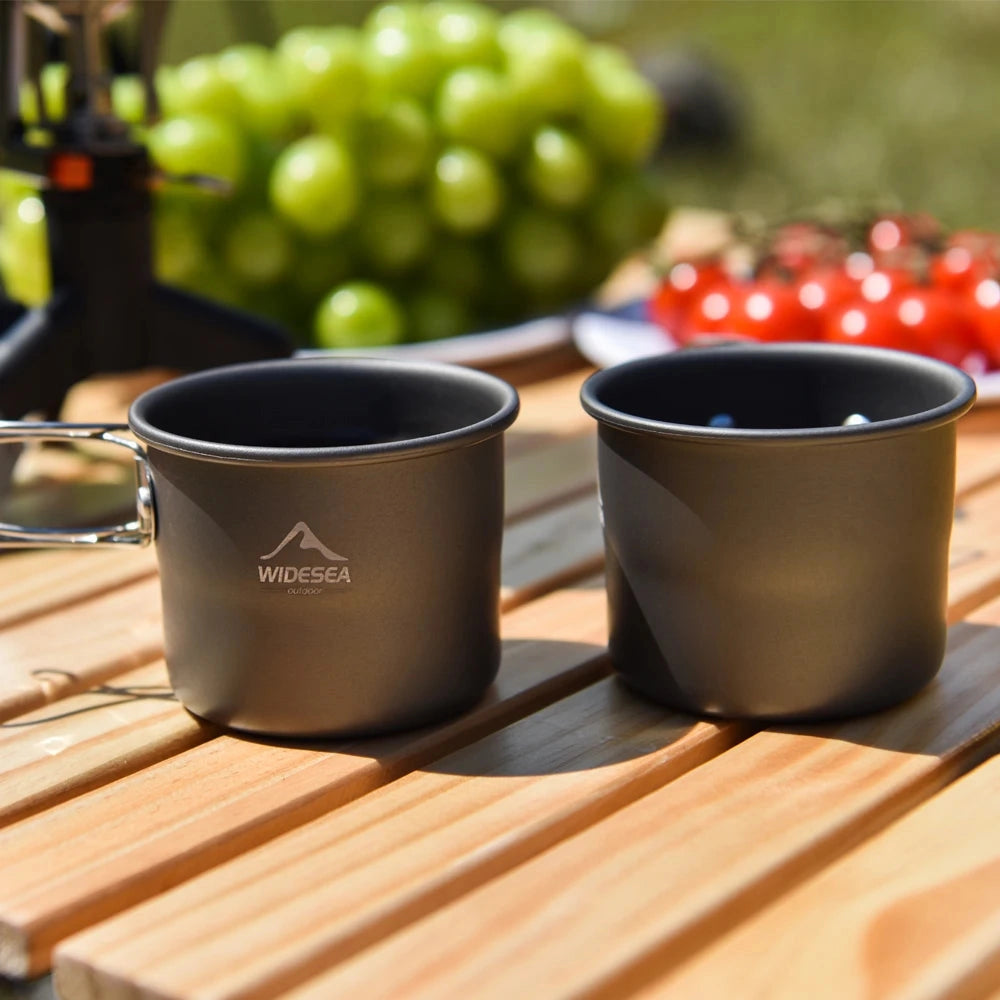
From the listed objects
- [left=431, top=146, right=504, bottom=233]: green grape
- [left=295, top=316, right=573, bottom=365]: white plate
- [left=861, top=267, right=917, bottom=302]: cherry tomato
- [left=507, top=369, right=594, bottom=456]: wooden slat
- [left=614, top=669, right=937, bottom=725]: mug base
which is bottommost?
[left=614, top=669, right=937, bottom=725]: mug base

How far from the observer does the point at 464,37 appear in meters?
1.29

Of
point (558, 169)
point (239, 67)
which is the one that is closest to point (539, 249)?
point (558, 169)

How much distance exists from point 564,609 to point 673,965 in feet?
1.07

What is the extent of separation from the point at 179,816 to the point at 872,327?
0.69 m

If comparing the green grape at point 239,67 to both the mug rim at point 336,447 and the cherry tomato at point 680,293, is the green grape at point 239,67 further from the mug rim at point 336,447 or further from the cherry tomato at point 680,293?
the mug rim at point 336,447

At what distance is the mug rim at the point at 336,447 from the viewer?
0.58 meters

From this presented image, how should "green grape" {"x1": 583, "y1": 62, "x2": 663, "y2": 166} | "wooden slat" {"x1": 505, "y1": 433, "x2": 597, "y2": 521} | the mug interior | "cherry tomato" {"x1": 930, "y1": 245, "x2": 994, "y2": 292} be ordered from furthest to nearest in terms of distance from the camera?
1. "green grape" {"x1": 583, "y1": 62, "x2": 663, "y2": 166}
2. "cherry tomato" {"x1": 930, "y1": 245, "x2": 994, "y2": 292}
3. "wooden slat" {"x1": 505, "y1": 433, "x2": 597, "y2": 521}
4. the mug interior

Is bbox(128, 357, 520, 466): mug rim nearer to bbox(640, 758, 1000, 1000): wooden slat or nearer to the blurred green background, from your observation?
bbox(640, 758, 1000, 1000): wooden slat

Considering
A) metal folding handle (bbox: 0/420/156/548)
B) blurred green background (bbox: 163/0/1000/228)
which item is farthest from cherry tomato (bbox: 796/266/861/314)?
blurred green background (bbox: 163/0/1000/228)

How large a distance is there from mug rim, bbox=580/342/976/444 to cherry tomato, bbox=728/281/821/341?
44 cm

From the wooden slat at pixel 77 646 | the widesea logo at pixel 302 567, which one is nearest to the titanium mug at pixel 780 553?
the widesea logo at pixel 302 567

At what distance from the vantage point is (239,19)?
10.2 ft

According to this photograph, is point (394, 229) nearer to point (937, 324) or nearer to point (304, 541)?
point (937, 324)

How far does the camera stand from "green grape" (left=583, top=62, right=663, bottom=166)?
4.28 feet
